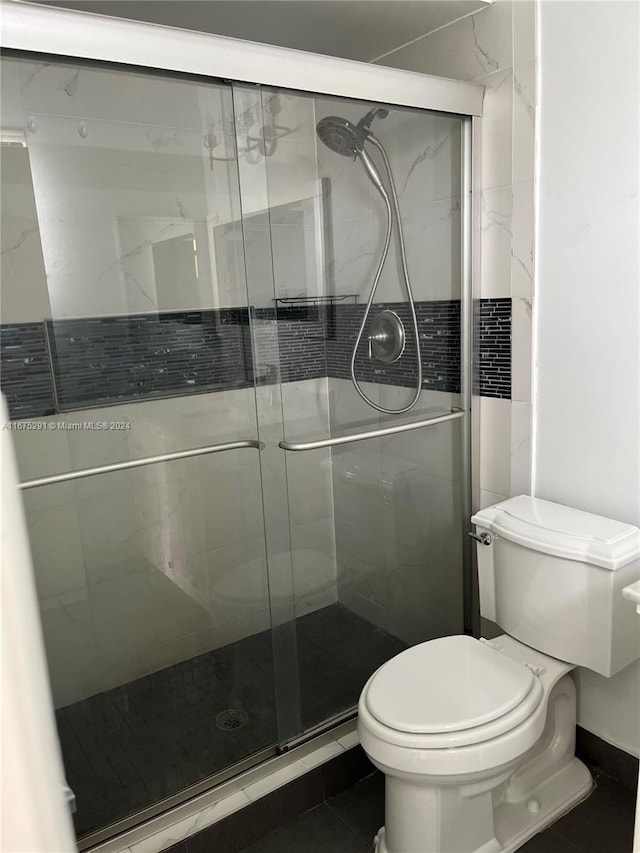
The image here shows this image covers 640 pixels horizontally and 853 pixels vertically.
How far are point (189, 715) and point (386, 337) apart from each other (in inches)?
49.7

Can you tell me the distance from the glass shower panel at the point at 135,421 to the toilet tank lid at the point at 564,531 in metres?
0.71

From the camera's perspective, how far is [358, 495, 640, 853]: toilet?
1.48 meters

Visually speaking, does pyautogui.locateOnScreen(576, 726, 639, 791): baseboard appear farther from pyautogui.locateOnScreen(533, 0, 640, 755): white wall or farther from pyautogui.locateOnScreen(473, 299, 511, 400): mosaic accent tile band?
pyautogui.locateOnScreen(473, 299, 511, 400): mosaic accent tile band

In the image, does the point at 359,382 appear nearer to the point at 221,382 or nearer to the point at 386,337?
the point at 386,337

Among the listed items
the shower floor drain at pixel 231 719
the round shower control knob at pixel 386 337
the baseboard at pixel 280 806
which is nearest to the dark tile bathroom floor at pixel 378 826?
the baseboard at pixel 280 806

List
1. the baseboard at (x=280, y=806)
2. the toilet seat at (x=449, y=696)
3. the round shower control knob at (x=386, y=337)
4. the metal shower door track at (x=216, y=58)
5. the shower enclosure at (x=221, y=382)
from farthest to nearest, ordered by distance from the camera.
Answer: the round shower control knob at (x=386, y=337) → the baseboard at (x=280, y=806) → the shower enclosure at (x=221, y=382) → the toilet seat at (x=449, y=696) → the metal shower door track at (x=216, y=58)

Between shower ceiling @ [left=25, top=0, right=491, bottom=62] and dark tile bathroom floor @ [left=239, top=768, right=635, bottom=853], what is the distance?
2.23m

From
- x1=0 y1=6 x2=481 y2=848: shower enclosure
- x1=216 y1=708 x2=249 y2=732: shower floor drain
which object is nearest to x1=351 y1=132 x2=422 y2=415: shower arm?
x1=0 y1=6 x2=481 y2=848: shower enclosure

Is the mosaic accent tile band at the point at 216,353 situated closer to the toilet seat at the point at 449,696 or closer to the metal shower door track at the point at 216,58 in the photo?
the metal shower door track at the point at 216,58

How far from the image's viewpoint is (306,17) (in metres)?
1.95

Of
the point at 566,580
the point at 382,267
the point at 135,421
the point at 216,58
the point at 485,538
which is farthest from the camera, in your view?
the point at 382,267

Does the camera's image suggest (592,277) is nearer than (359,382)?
Yes

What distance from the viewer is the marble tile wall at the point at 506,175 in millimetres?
1856

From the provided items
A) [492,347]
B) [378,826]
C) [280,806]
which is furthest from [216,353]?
[378,826]
